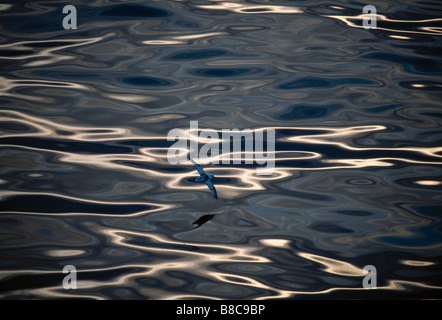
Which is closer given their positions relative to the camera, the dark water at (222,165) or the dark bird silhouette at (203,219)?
the dark water at (222,165)

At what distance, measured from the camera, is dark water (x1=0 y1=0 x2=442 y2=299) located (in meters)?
4.69

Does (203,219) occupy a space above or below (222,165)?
below

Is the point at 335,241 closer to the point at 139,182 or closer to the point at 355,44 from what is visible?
the point at 139,182

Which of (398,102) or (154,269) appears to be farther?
(398,102)

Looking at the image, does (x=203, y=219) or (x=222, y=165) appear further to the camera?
(x=222, y=165)

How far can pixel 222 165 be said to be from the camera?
5.73m

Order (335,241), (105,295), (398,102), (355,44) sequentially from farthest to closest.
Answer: (355,44)
(398,102)
(335,241)
(105,295)

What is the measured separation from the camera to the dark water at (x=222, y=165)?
4691 millimetres

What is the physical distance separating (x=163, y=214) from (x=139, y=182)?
0.64 metres

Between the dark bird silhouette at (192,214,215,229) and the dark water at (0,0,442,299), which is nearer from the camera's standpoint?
the dark water at (0,0,442,299)

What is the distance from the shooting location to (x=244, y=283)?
4578 mm

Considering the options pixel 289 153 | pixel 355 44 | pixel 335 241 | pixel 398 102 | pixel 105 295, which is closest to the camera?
pixel 105 295

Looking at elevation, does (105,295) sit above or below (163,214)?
below

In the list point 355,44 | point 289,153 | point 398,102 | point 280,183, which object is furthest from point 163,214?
point 355,44
